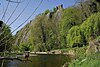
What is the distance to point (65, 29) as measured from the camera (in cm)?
8300

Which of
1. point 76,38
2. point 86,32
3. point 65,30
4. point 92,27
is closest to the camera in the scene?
point 92,27

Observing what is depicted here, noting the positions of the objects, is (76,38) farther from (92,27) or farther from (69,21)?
(69,21)

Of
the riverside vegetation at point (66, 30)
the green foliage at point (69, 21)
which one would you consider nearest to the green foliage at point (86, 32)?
the riverside vegetation at point (66, 30)

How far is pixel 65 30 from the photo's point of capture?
82688mm

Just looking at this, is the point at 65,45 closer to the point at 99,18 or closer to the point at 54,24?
the point at 54,24

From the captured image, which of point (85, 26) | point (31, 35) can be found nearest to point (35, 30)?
point (31, 35)

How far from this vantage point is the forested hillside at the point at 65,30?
6221 centimetres

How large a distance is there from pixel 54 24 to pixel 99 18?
4187 centimetres

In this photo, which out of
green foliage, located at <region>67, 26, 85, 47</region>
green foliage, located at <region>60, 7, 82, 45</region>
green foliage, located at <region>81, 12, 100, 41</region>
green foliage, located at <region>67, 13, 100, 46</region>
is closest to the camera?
green foliage, located at <region>81, 12, 100, 41</region>

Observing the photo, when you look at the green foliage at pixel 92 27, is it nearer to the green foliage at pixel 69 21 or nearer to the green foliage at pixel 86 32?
the green foliage at pixel 86 32

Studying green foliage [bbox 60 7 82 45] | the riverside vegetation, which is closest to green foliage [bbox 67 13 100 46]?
the riverside vegetation

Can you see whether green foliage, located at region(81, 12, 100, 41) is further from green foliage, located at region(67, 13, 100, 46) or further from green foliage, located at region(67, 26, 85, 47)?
green foliage, located at region(67, 26, 85, 47)

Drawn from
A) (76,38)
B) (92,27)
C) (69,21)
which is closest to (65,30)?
(69,21)

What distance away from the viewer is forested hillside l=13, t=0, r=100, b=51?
62.2 m
